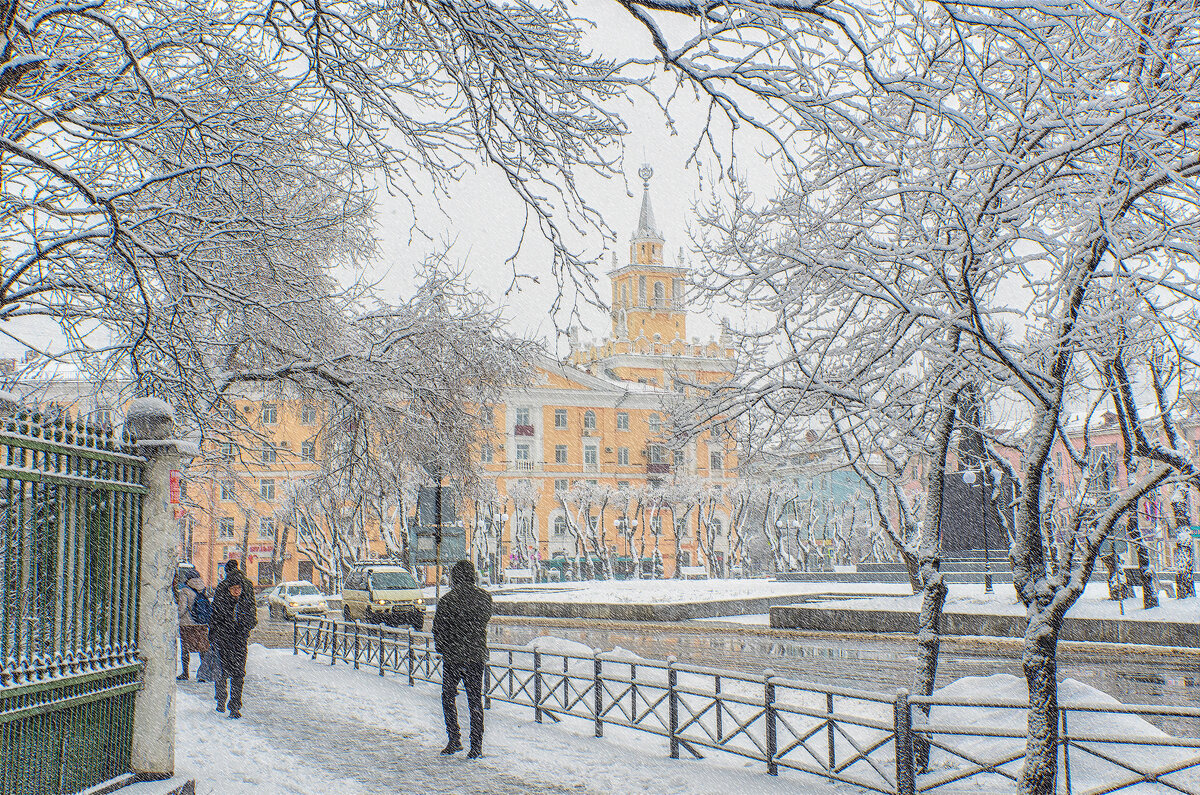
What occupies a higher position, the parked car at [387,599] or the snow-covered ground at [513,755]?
the snow-covered ground at [513,755]

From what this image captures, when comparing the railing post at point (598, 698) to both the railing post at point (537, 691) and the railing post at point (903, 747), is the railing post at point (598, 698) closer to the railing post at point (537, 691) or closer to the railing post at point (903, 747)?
the railing post at point (537, 691)

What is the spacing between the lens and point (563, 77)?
616cm

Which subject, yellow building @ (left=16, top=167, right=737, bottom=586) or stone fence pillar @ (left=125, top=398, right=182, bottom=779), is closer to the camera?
stone fence pillar @ (left=125, top=398, right=182, bottom=779)

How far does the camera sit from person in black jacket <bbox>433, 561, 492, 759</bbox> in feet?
33.7

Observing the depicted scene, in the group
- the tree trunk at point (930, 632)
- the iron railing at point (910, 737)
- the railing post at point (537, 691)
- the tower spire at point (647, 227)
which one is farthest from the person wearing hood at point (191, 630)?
the tower spire at point (647, 227)

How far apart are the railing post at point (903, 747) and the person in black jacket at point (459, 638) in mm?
4052

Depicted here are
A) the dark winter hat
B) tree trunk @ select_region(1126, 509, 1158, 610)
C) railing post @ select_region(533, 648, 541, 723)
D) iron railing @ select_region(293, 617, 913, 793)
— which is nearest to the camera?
iron railing @ select_region(293, 617, 913, 793)

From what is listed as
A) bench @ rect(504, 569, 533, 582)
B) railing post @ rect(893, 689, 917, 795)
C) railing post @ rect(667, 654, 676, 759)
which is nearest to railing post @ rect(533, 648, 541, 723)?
railing post @ rect(667, 654, 676, 759)

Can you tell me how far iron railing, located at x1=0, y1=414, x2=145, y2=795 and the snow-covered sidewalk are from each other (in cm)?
125

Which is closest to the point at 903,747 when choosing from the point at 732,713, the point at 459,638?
the point at 732,713

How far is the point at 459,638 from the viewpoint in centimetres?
1039

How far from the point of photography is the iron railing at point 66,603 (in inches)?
214

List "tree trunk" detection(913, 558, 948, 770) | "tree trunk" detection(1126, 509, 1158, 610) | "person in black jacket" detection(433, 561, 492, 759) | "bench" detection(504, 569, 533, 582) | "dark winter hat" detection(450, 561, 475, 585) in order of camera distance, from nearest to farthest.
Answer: "tree trunk" detection(913, 558, 948, 770)
"person in black jacket" detection(433, 561, 492, 759)
"dark winter hat" detection(450, 561, 475, 585)
"tree trunk" detection(1126, 509, 1158, 610)
"bench" detection(504, 569, 533, 582)

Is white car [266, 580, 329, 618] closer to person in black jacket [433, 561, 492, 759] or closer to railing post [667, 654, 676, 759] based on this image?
person in black jacket [433, 561, 492, 759]
